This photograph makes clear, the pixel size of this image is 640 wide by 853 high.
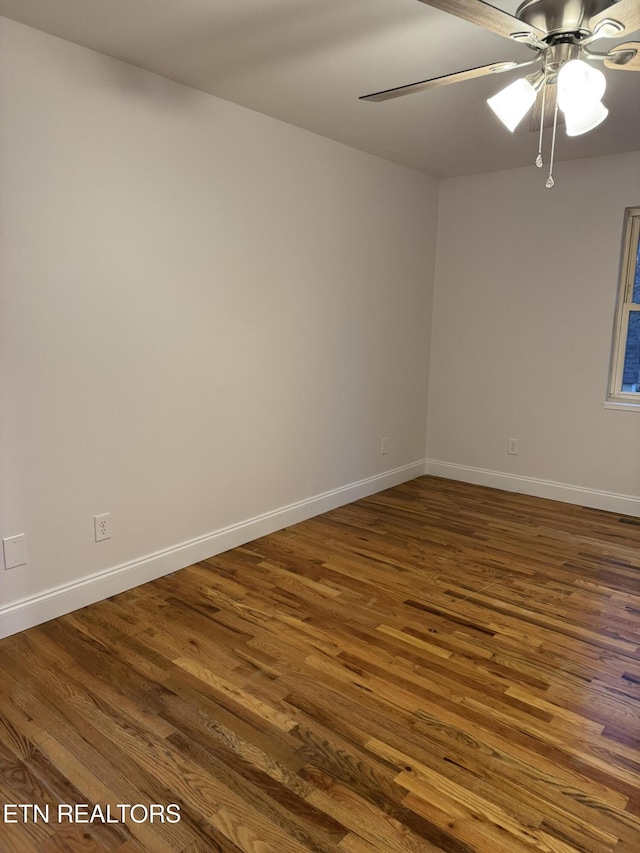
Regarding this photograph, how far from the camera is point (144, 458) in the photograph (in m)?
2.92

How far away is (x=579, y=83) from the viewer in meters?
1.66

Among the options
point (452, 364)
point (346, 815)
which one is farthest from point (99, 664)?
point (452, 364)

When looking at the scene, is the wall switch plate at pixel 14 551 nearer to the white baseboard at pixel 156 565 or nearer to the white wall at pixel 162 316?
the white wall at pixel 162 316

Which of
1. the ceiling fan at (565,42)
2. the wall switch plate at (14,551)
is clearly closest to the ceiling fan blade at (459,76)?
the ceiling fan at (565,42)

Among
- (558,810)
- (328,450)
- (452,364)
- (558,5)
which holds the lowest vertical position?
(558,810)

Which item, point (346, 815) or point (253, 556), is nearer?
point (346, 815)

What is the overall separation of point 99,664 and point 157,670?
230 mm

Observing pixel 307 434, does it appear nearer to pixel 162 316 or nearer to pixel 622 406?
pixel 162 316

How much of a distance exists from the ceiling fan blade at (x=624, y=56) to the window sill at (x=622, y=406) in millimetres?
2711

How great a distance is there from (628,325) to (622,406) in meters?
0.55

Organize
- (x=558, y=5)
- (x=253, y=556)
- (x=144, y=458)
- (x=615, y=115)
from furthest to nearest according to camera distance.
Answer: (x=253, y=556) < (x=615, y=115) < (x=144, y=458) < (x=558, y=5)

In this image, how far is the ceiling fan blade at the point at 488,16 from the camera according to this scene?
57.5 inches

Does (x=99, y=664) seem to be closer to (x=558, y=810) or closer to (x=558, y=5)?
(x=558, y=810)

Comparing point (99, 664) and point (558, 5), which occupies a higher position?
point (558, 5)
